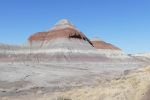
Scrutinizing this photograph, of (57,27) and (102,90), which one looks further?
(57,27)

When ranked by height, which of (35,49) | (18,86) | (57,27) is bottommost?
(18,86)

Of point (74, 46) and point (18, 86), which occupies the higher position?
point (74, 46)

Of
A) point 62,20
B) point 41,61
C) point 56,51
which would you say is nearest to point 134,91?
point 41,61

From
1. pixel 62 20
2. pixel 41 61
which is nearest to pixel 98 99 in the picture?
pixel 41 61

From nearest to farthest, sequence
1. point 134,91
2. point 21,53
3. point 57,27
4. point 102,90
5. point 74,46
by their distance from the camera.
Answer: point 134,91
point 102,90
point 21,53
point 74,46
point 57,27

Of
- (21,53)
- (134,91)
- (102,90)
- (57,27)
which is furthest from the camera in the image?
(57,27)

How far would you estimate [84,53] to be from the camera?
11575cm

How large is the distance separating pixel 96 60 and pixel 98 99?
97.7 m

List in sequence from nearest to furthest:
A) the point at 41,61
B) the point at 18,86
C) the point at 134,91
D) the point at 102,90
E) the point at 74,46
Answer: the point at 134,91
the point at 102,90
the point at 18,86
the point at 41,61
the point at 74,46

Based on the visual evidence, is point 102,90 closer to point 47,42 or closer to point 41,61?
point 41,61

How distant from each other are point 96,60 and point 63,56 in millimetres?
11100

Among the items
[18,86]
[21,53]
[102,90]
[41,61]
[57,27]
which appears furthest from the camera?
[57,27]

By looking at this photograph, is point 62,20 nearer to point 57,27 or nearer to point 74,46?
point 57,27

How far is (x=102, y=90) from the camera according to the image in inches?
689
